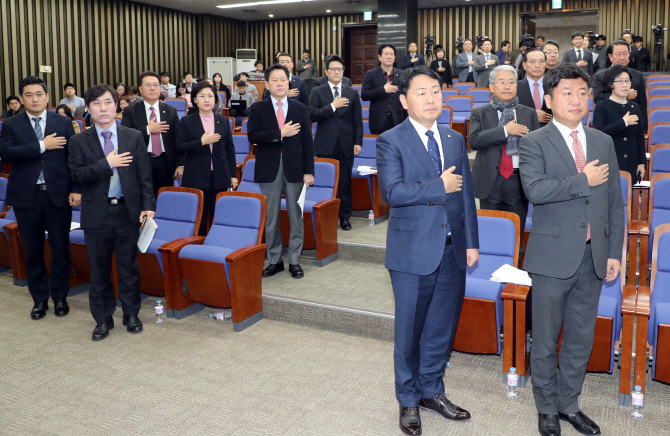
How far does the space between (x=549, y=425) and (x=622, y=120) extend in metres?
2.34

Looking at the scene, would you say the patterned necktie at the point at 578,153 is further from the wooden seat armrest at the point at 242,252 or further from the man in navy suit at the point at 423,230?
the wooden seat armrest at the point at 242,252

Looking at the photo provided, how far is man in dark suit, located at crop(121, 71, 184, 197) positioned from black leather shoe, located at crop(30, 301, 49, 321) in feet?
3.64

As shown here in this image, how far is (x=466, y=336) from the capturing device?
8.98ft

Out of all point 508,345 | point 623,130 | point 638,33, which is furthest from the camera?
point 638,33

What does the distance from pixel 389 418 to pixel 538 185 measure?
1128mm

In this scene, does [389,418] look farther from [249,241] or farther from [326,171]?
[326,171]

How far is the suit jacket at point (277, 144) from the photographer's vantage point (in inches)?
151

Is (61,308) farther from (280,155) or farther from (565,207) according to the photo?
(565,207)

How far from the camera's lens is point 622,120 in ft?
12.2

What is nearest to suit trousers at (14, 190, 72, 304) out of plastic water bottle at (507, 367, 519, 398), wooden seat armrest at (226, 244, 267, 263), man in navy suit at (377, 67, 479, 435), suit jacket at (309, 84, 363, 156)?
wooden seat armrest at (226, 244, 267, 263)

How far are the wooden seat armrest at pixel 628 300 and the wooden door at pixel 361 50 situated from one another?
11965mm

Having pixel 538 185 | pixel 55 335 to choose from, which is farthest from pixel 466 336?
pixel 55 335

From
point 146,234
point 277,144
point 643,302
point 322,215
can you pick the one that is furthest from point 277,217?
point 643,302

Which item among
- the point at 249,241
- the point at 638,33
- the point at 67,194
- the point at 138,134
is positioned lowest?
the point at 249,241
